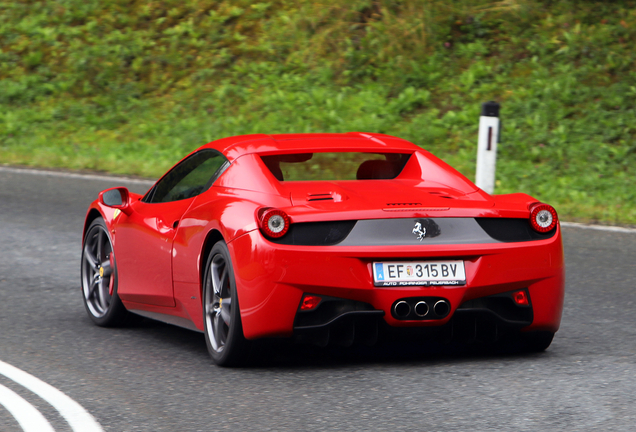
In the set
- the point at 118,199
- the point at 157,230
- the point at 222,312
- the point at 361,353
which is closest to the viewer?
the point at 222,312

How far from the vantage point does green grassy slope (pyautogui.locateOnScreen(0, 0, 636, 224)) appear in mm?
14273

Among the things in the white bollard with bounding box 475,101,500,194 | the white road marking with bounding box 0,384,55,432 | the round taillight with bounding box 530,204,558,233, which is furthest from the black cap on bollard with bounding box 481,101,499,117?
the white road marking with bounding box 0,384,55,432

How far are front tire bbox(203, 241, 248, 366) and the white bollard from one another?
5.17 meters

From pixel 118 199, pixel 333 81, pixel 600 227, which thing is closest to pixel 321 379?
pixel 118 199

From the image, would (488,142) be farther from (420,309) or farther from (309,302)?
(309,302)

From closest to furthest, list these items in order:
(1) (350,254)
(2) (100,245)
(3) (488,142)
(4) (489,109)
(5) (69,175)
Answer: (1) (350,254), (2) (100,245), (4) (489,109), (3) (488,142), (5) (69,175)

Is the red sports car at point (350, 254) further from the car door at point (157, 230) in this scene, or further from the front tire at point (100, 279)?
the front tire at point (100, 279)

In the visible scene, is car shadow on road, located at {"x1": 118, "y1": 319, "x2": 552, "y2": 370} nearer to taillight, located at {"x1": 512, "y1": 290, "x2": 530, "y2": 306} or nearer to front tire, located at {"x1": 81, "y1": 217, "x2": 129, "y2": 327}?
taillight, located at {"x1": 512, "y1": 290, "x2": 530, "y2": 306}

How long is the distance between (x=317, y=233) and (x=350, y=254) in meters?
0.20

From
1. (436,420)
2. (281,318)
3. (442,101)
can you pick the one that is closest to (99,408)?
(281,318)

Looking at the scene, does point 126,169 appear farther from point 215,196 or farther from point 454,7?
point 215,196

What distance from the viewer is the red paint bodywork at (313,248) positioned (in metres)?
4.92

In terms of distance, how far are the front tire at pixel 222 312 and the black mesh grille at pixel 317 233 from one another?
380 millimetres

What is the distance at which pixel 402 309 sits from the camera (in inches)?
196
